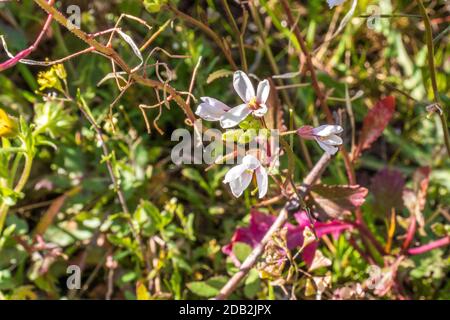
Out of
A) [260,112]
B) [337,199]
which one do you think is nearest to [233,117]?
[260,112]

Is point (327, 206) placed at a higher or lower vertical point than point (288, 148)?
lower

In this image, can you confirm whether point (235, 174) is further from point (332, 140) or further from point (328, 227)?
point (328, 227)

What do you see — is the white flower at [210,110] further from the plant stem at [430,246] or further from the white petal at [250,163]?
the plant stem at [430,246]

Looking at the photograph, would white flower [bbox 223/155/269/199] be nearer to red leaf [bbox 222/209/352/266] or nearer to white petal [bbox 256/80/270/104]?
white petal [bbox 256/80/270/104]

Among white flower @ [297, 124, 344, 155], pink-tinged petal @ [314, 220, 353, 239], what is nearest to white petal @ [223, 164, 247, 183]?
white flower @ [297, 124, 344, 155]

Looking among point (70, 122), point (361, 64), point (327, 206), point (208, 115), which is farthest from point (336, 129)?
point (361, 64)

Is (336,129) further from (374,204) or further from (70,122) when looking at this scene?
(70,122)
